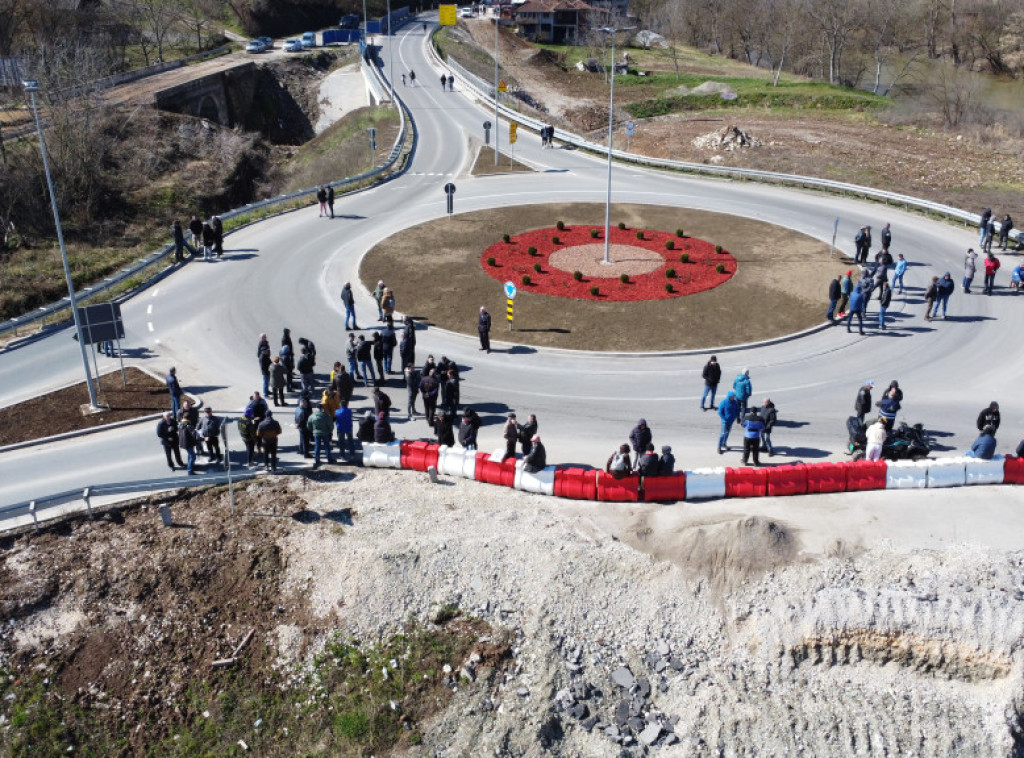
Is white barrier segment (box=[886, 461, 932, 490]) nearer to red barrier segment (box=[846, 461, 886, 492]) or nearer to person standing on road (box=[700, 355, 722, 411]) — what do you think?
red barrier segment (box=[846, 461, 886, 492])

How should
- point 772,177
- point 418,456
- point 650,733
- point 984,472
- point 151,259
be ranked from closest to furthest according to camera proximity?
point 650,733
point 984,472
point 418,456
point 151,259
point 772,177

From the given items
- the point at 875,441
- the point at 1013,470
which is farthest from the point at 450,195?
the point at 1013,470

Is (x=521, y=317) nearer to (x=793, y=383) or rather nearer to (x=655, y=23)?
(x=793, y=383)

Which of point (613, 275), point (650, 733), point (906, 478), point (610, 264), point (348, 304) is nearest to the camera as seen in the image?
point (650, 733)

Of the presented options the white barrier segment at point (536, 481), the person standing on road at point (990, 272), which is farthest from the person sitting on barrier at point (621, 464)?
the person standing on road at point (990, 272)

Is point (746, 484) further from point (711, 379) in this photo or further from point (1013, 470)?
point (1013, 470)

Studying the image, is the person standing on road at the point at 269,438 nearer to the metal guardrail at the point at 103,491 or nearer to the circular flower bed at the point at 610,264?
the metal guardrail at the point at 103,491

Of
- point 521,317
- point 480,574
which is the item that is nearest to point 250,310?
point 521,317
